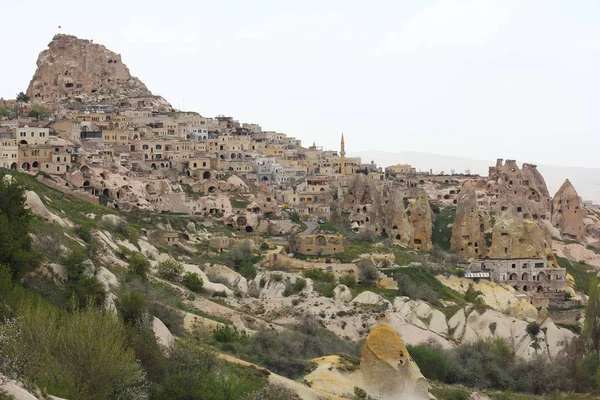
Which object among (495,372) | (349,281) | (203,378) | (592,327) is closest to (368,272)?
(349,281)

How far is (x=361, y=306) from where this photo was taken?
50.4 m

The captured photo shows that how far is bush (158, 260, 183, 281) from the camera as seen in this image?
47.1 meters

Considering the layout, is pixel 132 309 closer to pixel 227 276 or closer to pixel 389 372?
pixel 389 372

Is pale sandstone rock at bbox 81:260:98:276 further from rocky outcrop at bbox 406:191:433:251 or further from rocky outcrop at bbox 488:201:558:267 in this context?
rocky outcrop at bbox 406:191:433:251

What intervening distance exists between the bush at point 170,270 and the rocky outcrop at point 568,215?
2307 inches

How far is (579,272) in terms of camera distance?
267 feet

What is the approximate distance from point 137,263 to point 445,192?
64.6m

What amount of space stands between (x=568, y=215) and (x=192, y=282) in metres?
60.9

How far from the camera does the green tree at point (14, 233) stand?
3038 centimetres

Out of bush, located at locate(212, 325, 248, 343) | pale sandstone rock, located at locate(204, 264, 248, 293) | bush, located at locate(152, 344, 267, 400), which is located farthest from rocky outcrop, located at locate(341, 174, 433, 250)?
bush, located at locate(152, 344, 267, 400)

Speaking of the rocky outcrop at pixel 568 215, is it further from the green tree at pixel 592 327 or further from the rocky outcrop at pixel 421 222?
the green tree at pixel 592 327

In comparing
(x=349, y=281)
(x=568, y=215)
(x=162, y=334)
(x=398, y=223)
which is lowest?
(x=349, y=281)

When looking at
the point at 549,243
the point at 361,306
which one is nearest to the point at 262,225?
the point at 361,306

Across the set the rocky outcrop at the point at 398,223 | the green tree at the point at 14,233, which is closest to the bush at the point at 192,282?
the green tree at the point at 14,233
